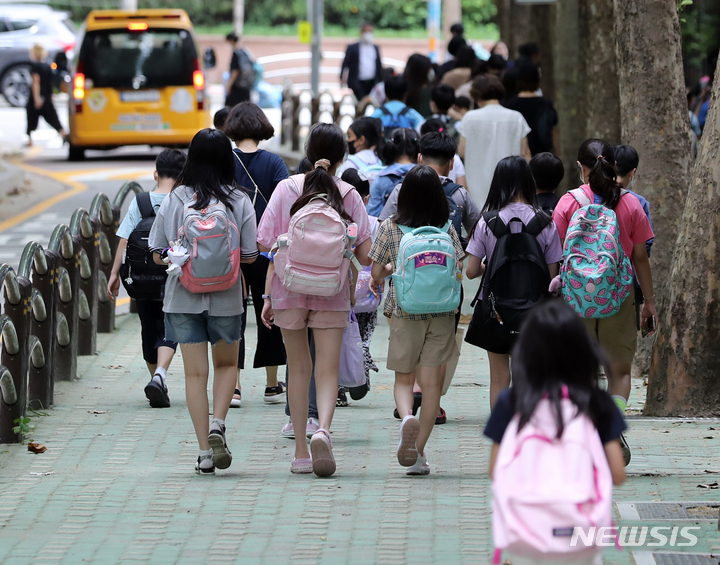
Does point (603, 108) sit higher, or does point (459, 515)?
point (603, 108)

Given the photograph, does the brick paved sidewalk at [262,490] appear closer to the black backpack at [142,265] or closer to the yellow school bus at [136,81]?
the black backpack at [142,265]

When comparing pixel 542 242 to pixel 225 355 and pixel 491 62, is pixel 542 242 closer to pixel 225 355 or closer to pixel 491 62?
pixel 225 355

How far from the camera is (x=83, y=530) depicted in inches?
202

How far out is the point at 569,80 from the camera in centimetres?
1352

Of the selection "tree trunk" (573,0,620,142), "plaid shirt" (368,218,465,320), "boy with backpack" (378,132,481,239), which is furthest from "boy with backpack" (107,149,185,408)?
"tree trunk" (573,0,620,142)

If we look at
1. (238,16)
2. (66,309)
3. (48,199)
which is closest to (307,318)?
(66,309)

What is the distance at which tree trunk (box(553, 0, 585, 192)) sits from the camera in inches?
522

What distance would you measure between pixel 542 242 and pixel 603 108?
5.94m

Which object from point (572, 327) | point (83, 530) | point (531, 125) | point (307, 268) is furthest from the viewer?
point (531, 125)

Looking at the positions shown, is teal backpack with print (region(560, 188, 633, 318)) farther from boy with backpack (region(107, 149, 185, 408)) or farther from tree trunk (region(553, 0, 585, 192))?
tree trunk (region(553, 0, 585, 192))

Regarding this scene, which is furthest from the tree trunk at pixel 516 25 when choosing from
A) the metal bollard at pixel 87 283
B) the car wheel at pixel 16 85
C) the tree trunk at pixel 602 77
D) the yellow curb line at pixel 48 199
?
the metal bollard at pixel 87 283

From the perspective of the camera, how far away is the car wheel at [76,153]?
22594 millimetres

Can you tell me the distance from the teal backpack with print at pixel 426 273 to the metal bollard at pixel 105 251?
457cm

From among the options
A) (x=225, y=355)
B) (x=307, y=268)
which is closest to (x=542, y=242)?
(x=307, y=268)
